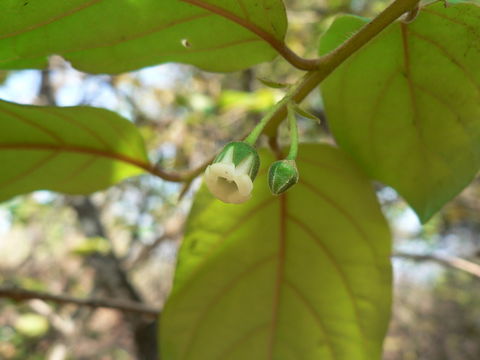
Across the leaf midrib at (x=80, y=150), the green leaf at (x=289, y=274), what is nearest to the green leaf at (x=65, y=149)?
the leaf midrib at (x=80, y=150)

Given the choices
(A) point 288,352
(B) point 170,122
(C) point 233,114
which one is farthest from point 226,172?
(B) point 170,122

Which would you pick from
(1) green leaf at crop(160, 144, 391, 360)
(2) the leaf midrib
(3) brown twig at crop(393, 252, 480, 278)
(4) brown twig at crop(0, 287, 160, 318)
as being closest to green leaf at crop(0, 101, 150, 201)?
(2) the leaf midrib

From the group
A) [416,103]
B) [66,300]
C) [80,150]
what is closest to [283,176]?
[416,103]

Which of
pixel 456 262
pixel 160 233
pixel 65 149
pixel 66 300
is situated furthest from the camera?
pixel 160 233

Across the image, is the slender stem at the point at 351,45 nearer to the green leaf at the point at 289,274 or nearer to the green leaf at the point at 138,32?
the green leaf at the point at 138,32

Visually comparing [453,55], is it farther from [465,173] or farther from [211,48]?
[211,48]

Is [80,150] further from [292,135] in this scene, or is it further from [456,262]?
[456,262]
